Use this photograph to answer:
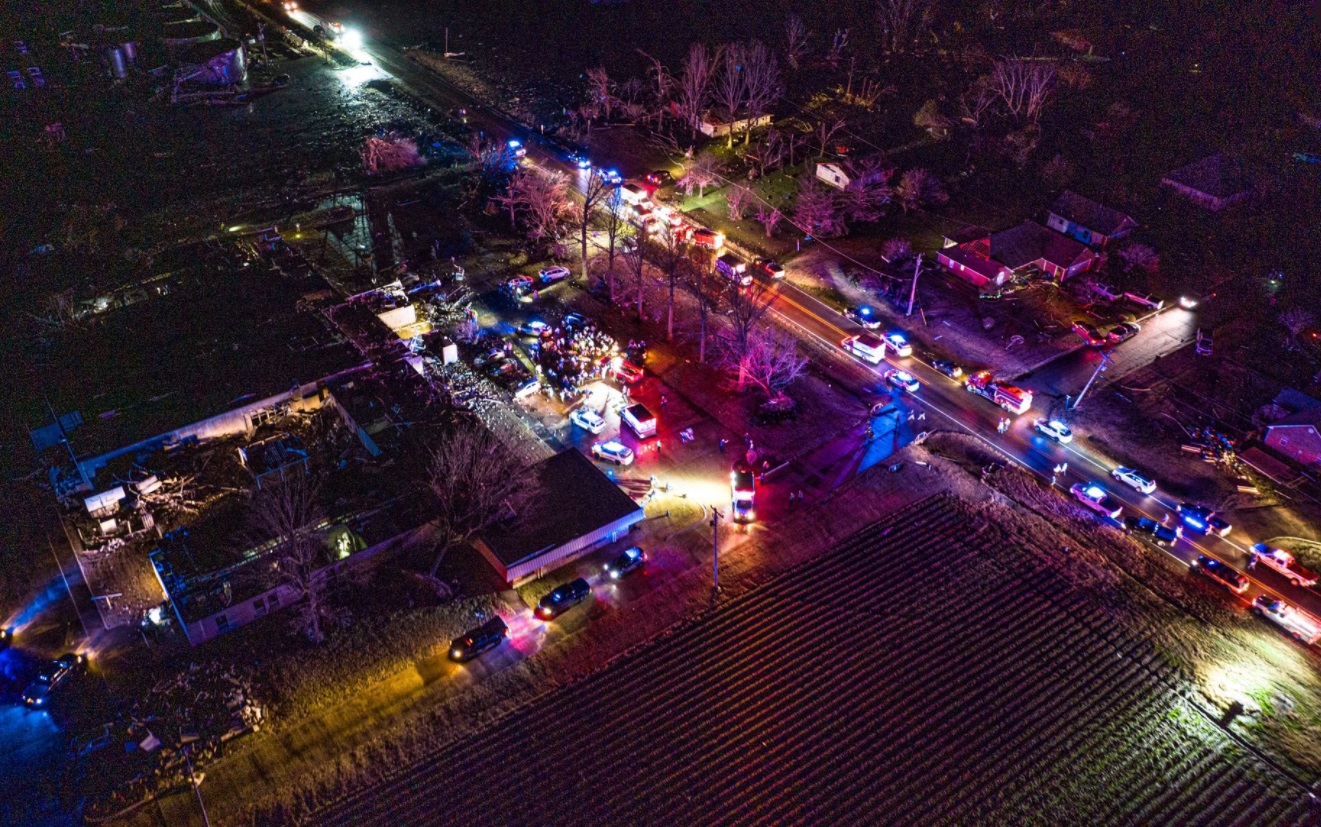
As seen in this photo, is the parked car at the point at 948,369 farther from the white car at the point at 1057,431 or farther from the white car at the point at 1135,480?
the white car at the point at 1135,480

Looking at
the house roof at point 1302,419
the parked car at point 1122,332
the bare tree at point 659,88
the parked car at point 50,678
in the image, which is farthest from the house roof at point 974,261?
the parked car at point 50,678

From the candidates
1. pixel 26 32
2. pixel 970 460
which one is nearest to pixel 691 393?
pixel 970 460

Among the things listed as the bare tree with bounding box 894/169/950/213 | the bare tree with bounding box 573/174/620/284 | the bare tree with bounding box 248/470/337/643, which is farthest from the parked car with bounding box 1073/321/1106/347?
the bare tree with bounding box 248/470/337/643

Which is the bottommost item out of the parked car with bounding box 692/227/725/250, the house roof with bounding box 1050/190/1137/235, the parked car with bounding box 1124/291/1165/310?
the parked car with bounding box 1124/291/1165/310

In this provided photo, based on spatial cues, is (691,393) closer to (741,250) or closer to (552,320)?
(552,320)

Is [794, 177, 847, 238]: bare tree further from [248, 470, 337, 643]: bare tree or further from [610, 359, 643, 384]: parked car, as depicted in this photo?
[248, 470, 337, 643]: bare tree
